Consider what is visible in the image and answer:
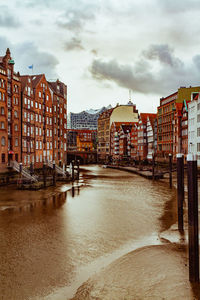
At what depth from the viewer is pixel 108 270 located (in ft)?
37.0

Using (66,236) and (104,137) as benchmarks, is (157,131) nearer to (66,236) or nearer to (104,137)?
(104,137)

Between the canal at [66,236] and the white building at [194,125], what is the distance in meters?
33.1

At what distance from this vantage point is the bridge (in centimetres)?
13150

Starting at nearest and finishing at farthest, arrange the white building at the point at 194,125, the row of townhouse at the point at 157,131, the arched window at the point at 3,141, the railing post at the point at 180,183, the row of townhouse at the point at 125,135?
the railing post at the point at 180,183, the arched window at the point at 3,141, the white building at the point at 194,125, the row of townhouse at the point at 157,131, the row of townhouse at the point at 125,135

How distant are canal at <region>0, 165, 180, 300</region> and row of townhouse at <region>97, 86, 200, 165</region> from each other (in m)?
11.9

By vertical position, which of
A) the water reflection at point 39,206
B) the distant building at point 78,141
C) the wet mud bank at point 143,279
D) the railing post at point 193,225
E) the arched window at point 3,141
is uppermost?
the distant building at point 78,141

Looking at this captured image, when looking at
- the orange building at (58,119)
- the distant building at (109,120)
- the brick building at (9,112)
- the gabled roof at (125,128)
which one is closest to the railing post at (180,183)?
the brick building at (9,112)

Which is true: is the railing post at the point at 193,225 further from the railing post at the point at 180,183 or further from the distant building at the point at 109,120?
the distant building at the point at 109,120

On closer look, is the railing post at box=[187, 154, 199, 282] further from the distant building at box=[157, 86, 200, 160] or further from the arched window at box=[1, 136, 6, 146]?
the distant building at box=[157, 86, 200, 160]

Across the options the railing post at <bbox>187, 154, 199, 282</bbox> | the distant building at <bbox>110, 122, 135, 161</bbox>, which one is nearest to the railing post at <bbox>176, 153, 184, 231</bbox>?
the railing post at <bbox>187, 154, 199, 282</bbox>

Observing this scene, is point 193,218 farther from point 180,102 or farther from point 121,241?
point 180,102

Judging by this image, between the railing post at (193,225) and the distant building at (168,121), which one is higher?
the distant building at (168,121)

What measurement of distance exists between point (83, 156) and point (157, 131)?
5174 cm

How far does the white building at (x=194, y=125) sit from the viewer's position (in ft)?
196
